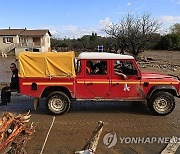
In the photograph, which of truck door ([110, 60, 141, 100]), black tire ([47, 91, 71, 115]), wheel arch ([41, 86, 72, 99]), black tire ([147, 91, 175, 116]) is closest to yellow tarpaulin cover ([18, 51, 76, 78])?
wheel arch ([41, 86, 72, 99])

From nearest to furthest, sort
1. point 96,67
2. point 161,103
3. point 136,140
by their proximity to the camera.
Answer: point 136,140 → point 96,67 → point 161,103

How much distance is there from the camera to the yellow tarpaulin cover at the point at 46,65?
886 centimetres

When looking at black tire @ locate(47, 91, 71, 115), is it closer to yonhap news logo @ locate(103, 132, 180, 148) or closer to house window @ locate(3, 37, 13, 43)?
yonhap news logo @ locate(103, 132, 180, 148)

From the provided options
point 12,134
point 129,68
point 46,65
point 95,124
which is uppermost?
point 46,65

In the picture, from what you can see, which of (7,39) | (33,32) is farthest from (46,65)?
(33,32)

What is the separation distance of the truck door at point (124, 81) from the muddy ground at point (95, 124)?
730 millimetres

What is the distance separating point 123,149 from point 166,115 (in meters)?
3.41

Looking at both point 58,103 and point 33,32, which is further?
point 33,32

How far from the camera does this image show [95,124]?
321 inches

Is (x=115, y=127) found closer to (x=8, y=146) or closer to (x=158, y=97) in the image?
(x=158, y=97)

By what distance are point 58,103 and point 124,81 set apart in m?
2.33

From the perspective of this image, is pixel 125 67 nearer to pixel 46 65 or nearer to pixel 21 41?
pixel 46 65

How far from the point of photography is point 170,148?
636cm

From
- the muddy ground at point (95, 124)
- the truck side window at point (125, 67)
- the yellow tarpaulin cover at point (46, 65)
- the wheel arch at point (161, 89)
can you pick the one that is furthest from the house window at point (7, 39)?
the wheel arch at point (161, 89)
